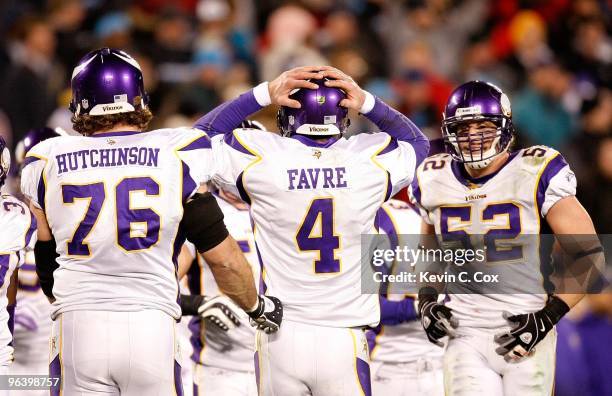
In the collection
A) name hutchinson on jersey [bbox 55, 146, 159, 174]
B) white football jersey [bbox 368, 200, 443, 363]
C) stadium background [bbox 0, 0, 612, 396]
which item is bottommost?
white football jersey [bbox 368, 200, 443, 363]

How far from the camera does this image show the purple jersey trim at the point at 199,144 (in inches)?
218

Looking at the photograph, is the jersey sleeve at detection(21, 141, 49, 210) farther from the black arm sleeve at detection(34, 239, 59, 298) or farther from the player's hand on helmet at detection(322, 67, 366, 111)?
the player's hand on helmet at detection(322, 67, 366, 111)

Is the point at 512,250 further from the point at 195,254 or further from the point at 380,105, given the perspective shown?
the point at 195,254

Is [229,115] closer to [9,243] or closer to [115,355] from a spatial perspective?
[9,243]

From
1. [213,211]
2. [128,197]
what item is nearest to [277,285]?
[213,211]

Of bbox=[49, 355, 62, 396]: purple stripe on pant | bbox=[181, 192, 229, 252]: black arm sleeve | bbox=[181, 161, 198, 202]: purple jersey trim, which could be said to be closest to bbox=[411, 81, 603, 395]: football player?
bbox=[181, 192, 229, 252]: black arm sleeve

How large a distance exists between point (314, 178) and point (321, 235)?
0.32 metres

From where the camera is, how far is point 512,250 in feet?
20.5

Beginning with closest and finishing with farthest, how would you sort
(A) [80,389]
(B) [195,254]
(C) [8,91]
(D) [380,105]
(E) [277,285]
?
(A) [80,389] → (E) [277,285] → (D) [380,105] → (B) [195,254] → (C) [8,91]

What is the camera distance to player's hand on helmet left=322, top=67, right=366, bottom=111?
19.7ft

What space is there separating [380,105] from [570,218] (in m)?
1.30

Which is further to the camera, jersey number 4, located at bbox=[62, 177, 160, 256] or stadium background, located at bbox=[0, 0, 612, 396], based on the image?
stadium background, located at bbox=[0, 0, 612, 396]

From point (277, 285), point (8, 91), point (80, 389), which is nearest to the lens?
point (80, 389)

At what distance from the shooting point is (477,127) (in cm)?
637
